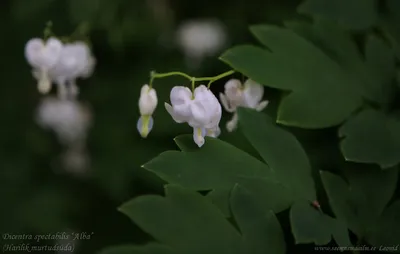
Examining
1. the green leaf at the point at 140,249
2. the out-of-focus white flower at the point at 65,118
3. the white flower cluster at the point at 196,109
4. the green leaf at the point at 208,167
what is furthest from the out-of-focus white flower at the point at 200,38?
the green leaf at the point at 140,249

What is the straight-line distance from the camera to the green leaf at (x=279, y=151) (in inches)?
31.0

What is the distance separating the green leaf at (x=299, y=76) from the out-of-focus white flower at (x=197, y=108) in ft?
0.23

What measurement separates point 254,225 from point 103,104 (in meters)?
1.20

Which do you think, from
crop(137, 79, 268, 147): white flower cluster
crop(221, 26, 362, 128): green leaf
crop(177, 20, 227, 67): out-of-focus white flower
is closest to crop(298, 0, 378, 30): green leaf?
crop(221, 26, 362, 128): green leaf

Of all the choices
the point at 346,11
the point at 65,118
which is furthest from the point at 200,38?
the point at 346,11

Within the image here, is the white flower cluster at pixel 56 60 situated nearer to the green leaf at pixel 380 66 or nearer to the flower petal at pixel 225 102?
the flower petal at pixel 225 102

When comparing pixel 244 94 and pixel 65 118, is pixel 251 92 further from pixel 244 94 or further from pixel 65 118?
pixel 65 118

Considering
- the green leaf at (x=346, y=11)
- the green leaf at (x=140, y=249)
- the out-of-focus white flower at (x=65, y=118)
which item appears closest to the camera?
the green leaf at (x=140, y=249)

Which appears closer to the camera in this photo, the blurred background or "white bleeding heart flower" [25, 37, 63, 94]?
"white bleeding heart flower" [25, 37, 63, 94]

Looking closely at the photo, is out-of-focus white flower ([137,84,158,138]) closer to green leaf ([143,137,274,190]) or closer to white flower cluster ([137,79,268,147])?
white flower cluster ([137,79,268,147])

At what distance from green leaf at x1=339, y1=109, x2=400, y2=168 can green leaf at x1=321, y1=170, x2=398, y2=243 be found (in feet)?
0.11

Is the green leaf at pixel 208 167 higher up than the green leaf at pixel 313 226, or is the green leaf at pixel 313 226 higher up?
the green leaf at pixel 208 167

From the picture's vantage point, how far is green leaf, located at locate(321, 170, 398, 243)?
0.81 meters

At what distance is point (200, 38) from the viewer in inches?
74.6
